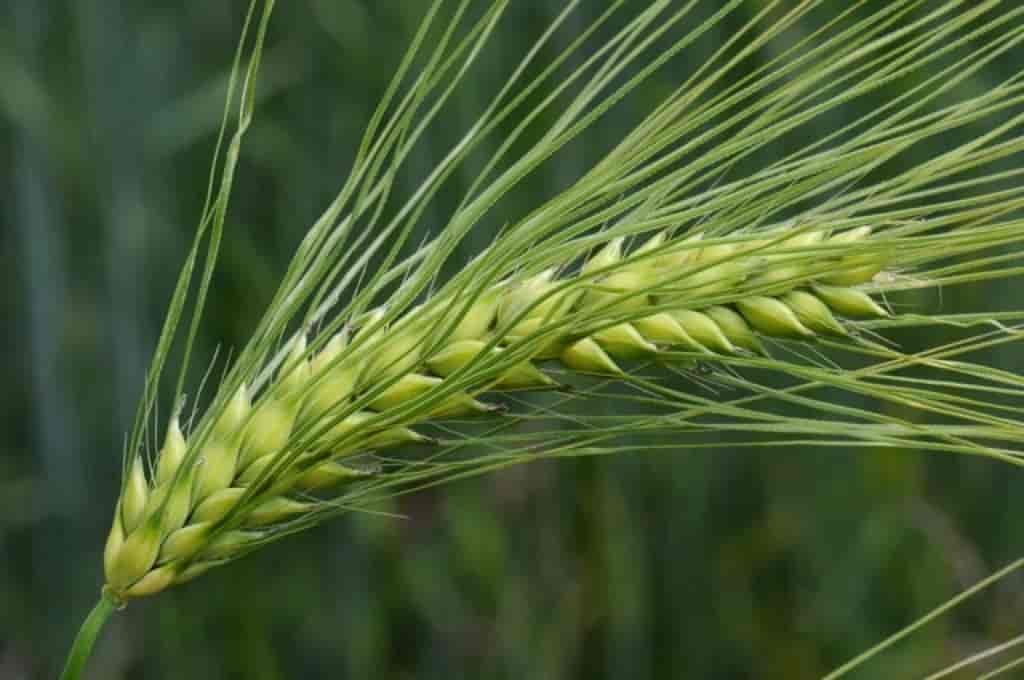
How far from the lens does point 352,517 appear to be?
5.92 feet

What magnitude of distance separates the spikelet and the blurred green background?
3.50 feet

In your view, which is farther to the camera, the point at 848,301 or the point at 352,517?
the point at 352,517

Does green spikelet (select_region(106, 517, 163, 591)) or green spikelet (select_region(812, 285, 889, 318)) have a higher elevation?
green spikelet (select_region(812, 285, 889, 318))

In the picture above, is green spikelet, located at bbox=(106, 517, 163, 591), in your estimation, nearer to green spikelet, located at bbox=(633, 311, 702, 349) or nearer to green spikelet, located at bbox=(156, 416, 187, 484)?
green spikelet, located at bbox=(156, 416, 187, 484)

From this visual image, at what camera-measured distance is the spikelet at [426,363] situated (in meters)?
0.63

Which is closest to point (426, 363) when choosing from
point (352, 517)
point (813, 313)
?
point (813, 313)

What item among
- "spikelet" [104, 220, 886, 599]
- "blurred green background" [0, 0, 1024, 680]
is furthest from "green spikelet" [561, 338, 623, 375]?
"blurred green background" [0, 0, 1024, 680]

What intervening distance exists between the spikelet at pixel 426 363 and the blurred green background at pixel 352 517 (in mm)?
1067

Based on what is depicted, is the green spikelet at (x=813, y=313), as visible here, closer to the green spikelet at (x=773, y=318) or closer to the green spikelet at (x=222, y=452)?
the green spikelet at (x=773, y=318)

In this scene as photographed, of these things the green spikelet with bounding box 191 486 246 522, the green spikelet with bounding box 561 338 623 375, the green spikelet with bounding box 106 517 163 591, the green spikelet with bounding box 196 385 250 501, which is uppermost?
the green spikelet with bounding box 561 338 623 375

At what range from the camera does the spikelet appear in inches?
24.7

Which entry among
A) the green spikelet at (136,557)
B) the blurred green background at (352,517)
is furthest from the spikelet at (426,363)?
the blurred green background at (352,517)

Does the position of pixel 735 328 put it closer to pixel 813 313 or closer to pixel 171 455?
pixel 813 313

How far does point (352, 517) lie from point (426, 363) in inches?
46.0
